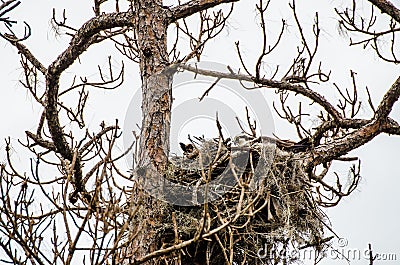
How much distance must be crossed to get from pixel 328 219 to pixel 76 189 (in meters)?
1.99

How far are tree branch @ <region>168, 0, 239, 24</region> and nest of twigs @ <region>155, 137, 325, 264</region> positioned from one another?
40.8 inches

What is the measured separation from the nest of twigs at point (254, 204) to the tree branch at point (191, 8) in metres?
1.04

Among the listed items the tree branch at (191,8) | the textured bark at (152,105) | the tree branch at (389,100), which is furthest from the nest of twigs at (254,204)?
the tree branch at (191,8)

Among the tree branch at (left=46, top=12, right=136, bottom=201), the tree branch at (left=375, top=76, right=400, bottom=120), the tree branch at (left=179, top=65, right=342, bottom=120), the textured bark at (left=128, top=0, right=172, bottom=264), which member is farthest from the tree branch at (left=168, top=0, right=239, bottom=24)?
the tree branch at (left=375, top=76, right=400, bottom=120)

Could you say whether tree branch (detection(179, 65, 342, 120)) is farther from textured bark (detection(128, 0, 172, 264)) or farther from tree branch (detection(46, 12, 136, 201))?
tree branch (detection(46, 12, 136, 201))

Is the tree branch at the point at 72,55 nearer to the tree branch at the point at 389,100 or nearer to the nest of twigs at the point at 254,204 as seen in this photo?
the nest of twigs at the point at 254,204

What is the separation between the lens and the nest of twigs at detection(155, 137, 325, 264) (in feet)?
13.0

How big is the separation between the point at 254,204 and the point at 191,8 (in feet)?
5.21

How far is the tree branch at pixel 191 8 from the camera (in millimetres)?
4543

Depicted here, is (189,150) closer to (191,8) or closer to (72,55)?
(191,8)

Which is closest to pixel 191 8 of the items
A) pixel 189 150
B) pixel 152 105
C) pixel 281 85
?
pixel 152 105

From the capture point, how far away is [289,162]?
4188 millimetres

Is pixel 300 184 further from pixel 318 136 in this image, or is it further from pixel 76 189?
pixel 76 189

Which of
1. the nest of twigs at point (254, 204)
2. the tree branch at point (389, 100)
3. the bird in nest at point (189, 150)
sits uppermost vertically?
the tree branch at point (389, 100)
